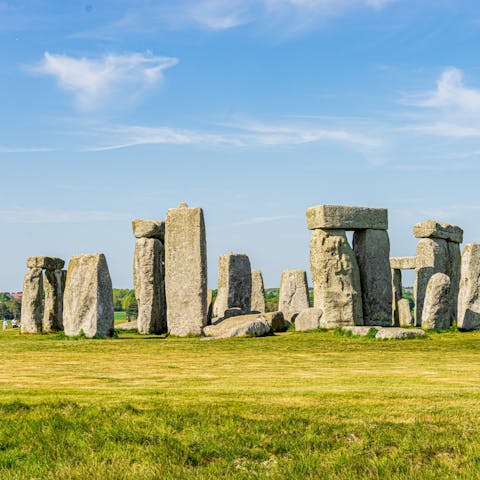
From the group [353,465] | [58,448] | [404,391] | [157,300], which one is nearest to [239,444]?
[353,465]

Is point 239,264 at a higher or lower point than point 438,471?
higher

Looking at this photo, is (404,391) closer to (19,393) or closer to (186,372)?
(186,372)

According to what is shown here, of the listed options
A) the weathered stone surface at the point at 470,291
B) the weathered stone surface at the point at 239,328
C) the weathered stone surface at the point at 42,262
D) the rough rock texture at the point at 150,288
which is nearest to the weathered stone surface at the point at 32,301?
the weathered stone surface at the point at 42,262

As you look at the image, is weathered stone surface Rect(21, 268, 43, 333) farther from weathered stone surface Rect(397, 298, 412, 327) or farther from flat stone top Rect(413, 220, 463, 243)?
weathered stone surface Rect(397, 298, 412, 327)

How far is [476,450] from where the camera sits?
22.5 feet

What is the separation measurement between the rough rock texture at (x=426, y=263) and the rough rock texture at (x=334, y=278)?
537 centimetres

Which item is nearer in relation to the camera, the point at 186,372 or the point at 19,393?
the point at 19,393

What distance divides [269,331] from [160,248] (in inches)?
191

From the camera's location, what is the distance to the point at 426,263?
86.4 feet

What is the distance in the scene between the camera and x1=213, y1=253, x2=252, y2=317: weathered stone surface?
90.1 ft

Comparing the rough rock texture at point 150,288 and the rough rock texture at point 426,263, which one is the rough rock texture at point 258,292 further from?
the rough rock texture at point 150,288

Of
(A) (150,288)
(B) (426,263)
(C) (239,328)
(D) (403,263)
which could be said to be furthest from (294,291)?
(C) (239,328)

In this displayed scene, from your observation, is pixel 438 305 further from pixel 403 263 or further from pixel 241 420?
pixel 241 420

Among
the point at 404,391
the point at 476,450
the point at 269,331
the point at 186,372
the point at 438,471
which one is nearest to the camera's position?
the point at 438,471
